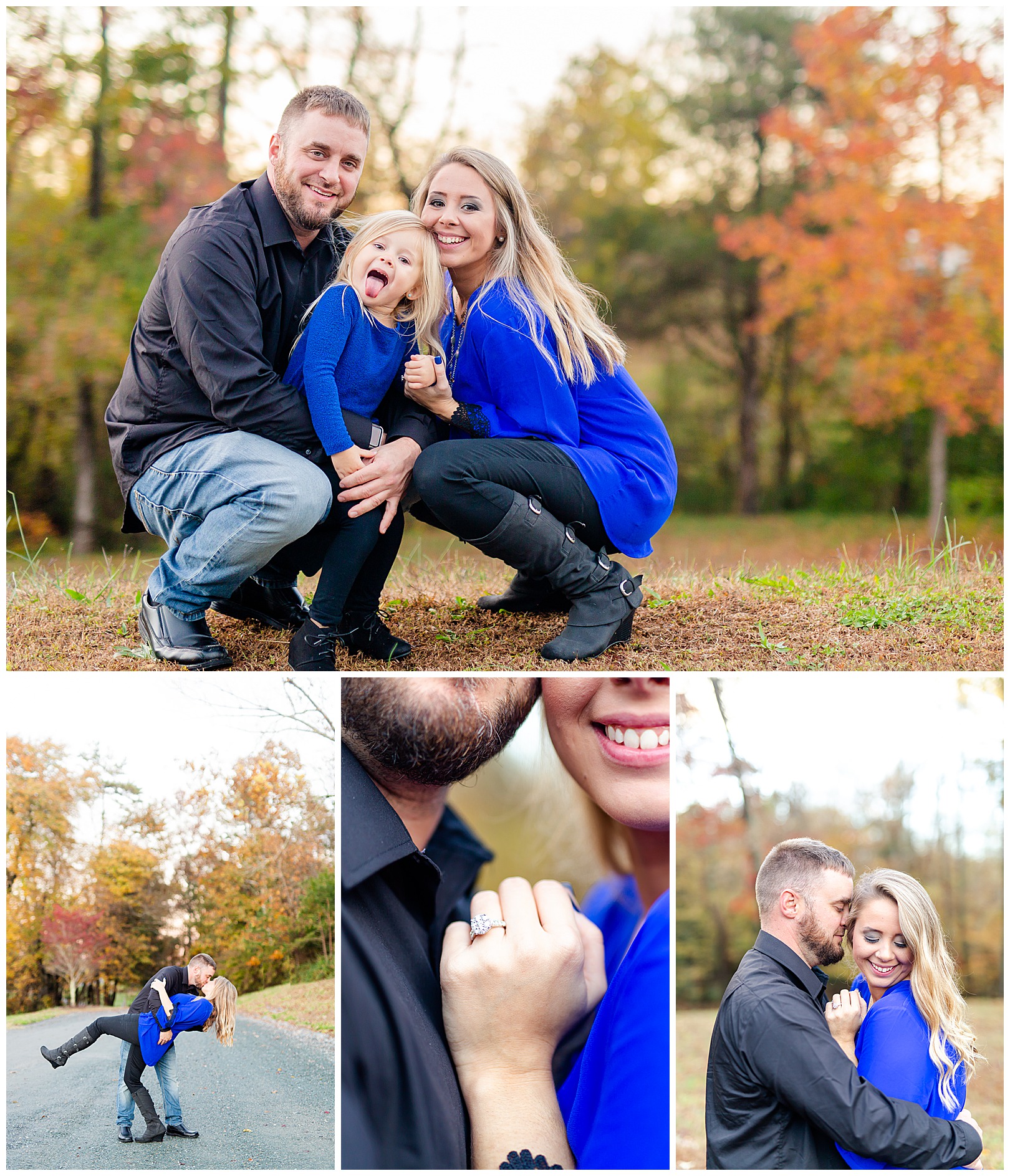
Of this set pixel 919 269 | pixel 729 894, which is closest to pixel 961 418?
pixel 919 269

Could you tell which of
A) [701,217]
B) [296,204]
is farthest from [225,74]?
[296,204]

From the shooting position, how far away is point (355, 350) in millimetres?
2682

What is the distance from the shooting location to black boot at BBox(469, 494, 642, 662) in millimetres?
2715

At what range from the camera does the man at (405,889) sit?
6.88ft

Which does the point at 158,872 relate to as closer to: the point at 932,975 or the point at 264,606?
the point at 264,606

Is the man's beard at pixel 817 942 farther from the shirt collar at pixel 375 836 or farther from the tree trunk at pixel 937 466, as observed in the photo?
the tree trunk at pixel 937 466

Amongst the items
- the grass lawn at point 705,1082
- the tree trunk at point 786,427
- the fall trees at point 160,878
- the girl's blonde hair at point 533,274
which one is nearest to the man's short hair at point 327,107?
the girl's blonde hair at point 533,274

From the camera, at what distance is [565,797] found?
238 cm

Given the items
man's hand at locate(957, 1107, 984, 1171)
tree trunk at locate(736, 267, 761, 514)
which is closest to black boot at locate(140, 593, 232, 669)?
man's hand at locate(957, 1107, 984, 1171)

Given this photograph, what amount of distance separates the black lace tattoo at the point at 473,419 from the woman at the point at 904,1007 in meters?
1.61

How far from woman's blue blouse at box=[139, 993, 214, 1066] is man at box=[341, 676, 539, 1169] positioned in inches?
14.9

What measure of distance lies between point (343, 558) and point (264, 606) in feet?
2.01

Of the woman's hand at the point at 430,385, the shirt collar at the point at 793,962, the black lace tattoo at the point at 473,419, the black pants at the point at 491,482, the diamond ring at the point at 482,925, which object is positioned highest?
the woman's hand at the point at 430,385

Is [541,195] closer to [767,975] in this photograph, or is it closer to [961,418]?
[961,418]
